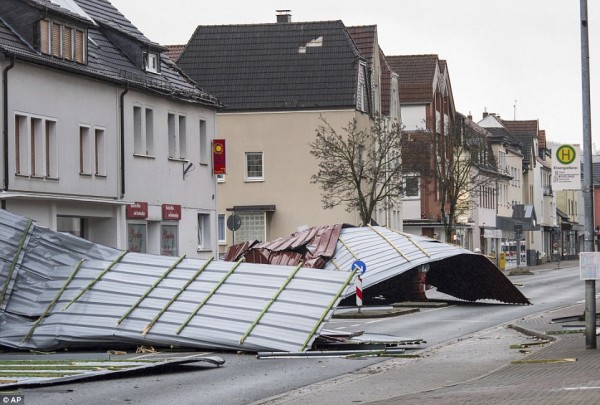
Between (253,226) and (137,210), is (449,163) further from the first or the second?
(137,210)

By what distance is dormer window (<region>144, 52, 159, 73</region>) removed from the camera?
4834 cm

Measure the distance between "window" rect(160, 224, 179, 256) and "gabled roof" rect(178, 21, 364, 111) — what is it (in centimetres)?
2151

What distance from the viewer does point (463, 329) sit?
32.0 metres

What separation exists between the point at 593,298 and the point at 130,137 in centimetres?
2510

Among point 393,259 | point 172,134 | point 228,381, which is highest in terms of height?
point 172,134

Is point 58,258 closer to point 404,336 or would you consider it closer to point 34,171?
point 404,336

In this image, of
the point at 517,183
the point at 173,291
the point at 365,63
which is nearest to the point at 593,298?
the point at 173,291

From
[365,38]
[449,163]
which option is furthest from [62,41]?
[449,163]

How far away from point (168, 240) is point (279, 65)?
23440 millimetres

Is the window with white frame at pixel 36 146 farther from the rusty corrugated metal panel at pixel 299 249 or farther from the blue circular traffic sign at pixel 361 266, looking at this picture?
the blue circular traffic sign at pixel 361 266

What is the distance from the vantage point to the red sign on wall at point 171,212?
4712 centimetres

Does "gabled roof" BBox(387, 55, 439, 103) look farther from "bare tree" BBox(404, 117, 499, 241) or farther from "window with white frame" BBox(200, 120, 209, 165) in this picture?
"window with white frame" BBox(200, 120, 209, 165)

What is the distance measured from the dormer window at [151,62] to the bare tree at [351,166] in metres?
13.2

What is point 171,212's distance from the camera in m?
47.5
